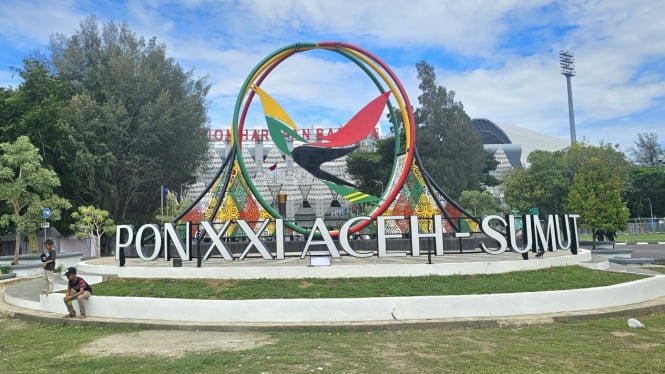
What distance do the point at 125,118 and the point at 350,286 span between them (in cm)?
2644

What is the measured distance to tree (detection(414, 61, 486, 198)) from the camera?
4753 centimetres

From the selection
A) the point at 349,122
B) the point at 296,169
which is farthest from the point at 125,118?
the point at 296,169

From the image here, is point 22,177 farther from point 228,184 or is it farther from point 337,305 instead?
point 337,305

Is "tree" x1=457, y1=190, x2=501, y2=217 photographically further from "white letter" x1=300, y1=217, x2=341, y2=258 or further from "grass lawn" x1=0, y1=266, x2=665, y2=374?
"white letter" x1=300, y1=217, x2=341, y2=258

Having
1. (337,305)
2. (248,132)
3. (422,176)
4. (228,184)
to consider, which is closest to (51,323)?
(337,305)

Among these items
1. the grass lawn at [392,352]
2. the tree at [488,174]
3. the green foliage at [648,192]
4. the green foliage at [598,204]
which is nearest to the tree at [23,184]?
the grass lawn at [392,352]

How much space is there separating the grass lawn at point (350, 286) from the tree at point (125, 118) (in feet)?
69.3

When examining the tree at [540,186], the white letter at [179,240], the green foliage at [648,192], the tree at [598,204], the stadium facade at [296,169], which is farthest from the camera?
the green foliage at [648,192]

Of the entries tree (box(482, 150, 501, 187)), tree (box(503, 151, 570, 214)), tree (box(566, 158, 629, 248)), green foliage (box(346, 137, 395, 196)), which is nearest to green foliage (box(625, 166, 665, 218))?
tree (box(482, 150, 501, 187))

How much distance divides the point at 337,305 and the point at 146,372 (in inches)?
175

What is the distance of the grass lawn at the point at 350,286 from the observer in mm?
11911

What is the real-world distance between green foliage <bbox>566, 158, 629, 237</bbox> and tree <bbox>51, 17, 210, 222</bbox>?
25964 millimetres

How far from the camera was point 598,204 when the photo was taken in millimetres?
25922

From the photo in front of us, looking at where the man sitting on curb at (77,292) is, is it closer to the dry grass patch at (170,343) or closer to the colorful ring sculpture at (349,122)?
the dry grass patch at (170,343)
